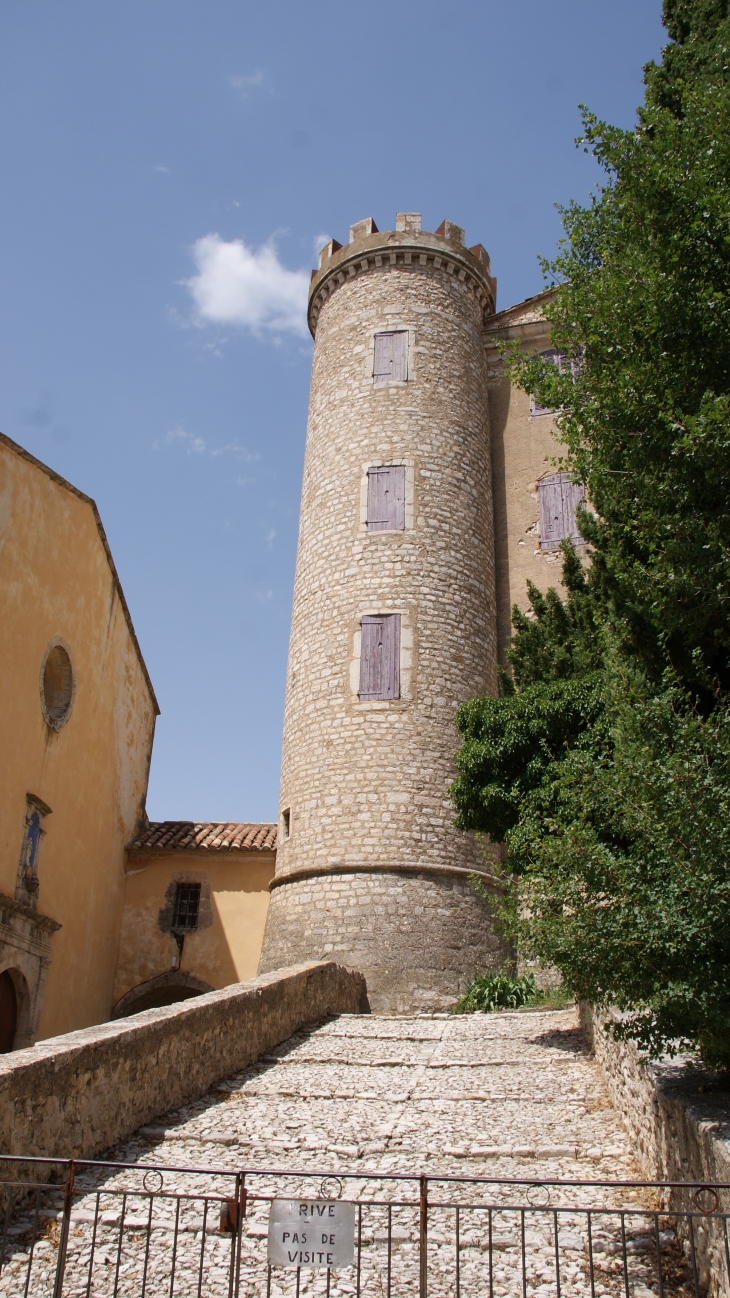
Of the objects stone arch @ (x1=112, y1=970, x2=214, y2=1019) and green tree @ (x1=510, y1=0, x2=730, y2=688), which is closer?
green tree @ (x1=510, y1=0, x2=730, y2=688)

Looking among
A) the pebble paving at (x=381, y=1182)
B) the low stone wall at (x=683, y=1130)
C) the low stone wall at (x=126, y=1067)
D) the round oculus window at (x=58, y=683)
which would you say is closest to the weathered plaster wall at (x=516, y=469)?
the round oculus window at (x=58, y=683)

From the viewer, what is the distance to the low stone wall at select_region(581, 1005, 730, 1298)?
4.12m

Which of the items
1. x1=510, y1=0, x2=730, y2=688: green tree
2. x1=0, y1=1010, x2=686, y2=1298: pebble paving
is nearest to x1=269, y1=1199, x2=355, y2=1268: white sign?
x1=0, y1=1010, x2=686, y2=1298: pebble paving

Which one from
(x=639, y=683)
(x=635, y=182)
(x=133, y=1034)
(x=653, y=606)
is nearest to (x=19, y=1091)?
(x=133, y=1034)

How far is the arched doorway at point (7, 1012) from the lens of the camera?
12.9 metres

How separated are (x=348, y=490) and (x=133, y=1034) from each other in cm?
1213

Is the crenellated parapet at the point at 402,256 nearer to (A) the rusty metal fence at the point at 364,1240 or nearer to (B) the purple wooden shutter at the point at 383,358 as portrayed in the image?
(B) the purple wooden shutter at the point at 383,358

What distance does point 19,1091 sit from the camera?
17.1 ft

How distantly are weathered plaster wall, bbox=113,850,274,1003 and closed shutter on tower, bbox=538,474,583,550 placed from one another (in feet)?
26.0

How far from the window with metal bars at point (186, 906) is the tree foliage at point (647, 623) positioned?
723cm

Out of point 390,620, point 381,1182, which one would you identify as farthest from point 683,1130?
point 390,620

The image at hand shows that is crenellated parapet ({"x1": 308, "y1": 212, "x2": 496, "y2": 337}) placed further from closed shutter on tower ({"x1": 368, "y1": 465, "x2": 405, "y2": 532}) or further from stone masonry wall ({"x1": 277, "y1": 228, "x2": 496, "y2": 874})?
closed shutter on tower ({"x1": 368, "y1": 465, "x2": 405, "y2": 532})

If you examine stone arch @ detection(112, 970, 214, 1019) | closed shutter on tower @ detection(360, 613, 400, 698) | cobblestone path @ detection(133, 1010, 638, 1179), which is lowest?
cobblestone path @ detection(133, 1010, 638, 1179)

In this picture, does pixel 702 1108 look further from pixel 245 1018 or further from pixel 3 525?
pixel 3 525
